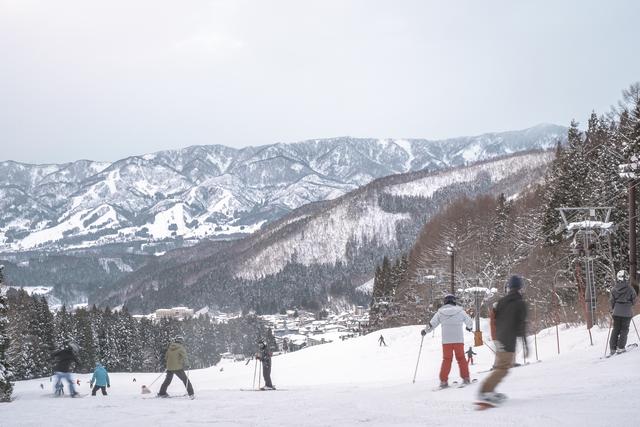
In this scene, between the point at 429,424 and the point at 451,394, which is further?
the point at 451,394

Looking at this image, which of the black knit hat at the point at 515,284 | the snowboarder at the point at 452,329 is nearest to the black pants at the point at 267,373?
the snowboarder at the point at 452,329

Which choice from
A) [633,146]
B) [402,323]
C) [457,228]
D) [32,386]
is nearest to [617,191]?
[633,146]

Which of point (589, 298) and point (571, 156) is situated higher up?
point (571, 156)

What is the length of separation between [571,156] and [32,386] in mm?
43209

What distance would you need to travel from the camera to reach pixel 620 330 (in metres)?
12.2

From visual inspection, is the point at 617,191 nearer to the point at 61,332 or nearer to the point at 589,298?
the point at 589,298

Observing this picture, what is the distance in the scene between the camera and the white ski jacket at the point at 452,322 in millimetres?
10016

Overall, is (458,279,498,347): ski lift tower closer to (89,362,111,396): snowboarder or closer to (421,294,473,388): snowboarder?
(89,362,111,396): snowboarder

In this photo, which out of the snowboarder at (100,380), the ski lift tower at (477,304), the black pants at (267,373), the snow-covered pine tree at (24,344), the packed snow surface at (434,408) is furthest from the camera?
the snow-covered pine tree at (24,344)

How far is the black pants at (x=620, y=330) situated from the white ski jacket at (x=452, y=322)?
3.96 m

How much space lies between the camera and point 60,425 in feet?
26.9

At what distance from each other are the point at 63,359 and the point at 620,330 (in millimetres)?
13864

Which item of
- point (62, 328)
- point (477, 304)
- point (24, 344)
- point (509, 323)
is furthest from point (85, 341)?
point (509, 323)

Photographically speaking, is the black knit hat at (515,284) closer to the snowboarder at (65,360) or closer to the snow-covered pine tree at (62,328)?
the snowboarder at (65,360)
